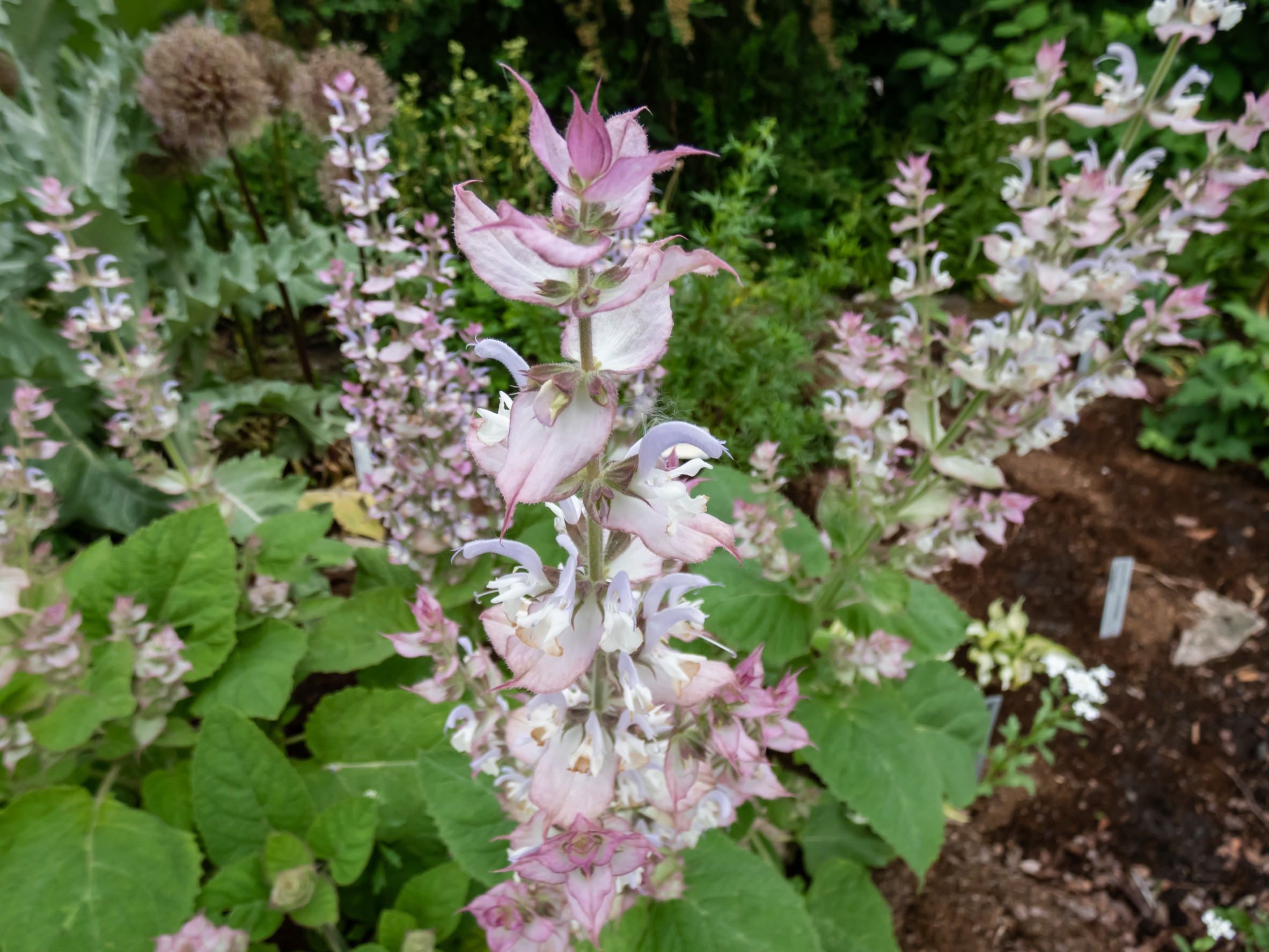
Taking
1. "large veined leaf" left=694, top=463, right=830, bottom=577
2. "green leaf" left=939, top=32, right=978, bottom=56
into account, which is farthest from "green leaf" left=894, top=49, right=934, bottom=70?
"large veined leaf" left=694, top=463, right=830, bottom=577

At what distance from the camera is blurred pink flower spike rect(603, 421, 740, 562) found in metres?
0.53

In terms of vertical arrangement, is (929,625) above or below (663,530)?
below

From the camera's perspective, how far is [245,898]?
112cm

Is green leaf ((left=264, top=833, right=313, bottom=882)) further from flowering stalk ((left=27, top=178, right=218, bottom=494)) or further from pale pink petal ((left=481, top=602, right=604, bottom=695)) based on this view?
flowering stalk ((left=27, top=178, right=218, bottom=494))

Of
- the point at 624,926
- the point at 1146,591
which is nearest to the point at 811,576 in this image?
the point at 624,926

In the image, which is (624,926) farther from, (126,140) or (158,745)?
(126,140)

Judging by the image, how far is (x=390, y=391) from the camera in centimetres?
155

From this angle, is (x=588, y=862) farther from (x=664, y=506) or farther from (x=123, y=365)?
(x=123, y=365)

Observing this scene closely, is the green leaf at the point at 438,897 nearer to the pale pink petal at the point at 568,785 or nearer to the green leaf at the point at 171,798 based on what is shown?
the green leaf at the point at 171,798

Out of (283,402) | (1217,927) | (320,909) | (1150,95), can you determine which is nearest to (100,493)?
(283,402)

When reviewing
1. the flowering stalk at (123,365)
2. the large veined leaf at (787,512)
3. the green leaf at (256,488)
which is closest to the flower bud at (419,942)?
the large veined leaf at (787,512)

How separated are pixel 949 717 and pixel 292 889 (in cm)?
134

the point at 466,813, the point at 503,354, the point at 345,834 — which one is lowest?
the point at 345,834

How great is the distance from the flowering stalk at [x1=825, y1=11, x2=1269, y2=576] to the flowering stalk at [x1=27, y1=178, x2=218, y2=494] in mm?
1423
